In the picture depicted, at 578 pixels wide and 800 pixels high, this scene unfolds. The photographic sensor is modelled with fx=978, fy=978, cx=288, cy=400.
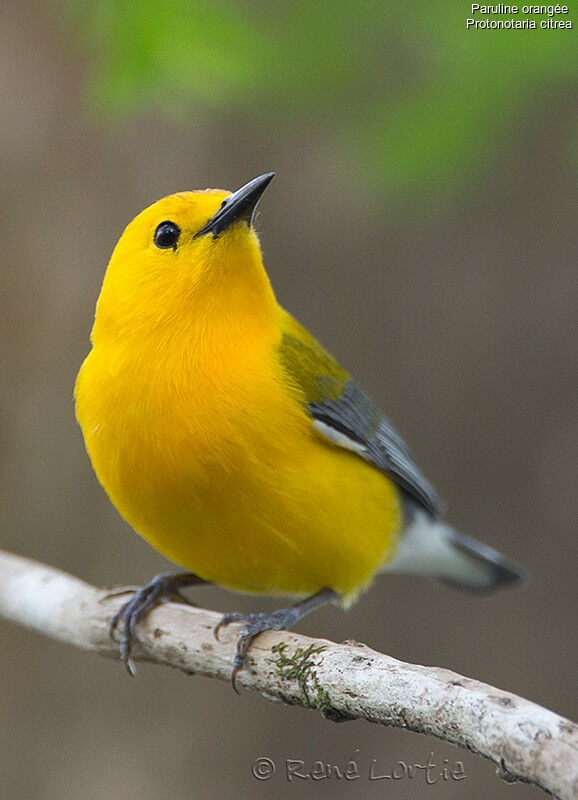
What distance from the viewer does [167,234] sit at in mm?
4359

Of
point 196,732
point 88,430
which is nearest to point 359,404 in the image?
point 88,430

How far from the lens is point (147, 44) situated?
3.97 meters

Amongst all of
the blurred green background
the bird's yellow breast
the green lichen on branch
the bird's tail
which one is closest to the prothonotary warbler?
the bird's yellow breast

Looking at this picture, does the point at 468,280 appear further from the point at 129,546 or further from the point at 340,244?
the point at 129,546

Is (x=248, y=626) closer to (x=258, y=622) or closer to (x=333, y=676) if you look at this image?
(x=258, y=622)

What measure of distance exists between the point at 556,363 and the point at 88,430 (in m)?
3.34

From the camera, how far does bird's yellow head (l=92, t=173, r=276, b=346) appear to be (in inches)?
167

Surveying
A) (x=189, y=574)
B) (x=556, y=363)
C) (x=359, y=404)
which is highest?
(x=556, y=363)

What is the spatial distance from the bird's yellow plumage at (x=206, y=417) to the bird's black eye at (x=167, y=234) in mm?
34

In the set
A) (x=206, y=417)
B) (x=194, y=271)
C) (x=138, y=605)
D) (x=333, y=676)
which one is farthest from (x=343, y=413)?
(x=333, y=676)

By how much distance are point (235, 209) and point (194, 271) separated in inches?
12.8

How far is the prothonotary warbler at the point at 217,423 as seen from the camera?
13.6 ft

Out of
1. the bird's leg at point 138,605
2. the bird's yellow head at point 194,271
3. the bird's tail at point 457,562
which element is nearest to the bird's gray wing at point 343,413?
the bird's tail at point 457,562

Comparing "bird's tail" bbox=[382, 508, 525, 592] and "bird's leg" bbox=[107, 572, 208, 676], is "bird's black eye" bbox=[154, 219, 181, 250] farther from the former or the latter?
"bird's tail" bbox=[382, 508, 525, 592]
